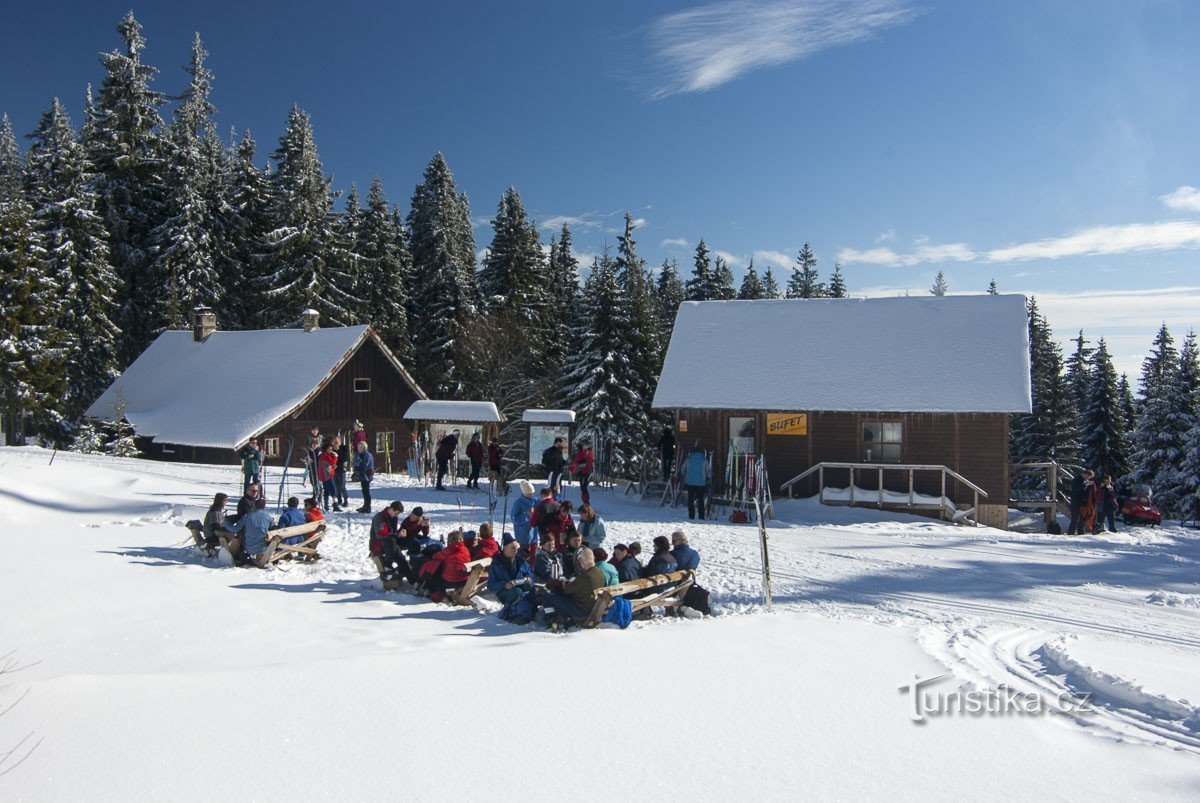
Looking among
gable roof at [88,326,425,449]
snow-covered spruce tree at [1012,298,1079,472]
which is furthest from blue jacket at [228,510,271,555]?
snow-covered spruce tree at [1012,298,1079,472]

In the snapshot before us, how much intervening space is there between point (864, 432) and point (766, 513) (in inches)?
173

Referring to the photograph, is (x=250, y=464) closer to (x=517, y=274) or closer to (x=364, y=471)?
(x=364, y=471)

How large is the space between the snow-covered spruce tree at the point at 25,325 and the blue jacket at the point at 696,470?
2586cm

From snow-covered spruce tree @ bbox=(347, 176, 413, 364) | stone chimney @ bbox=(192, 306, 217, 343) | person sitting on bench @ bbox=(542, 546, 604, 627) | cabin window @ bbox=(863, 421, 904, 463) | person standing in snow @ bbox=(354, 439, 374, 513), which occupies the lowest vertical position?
person sitting on bench @ bbox=(542, 546, 604, 627)

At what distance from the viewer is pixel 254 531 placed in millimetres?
12133

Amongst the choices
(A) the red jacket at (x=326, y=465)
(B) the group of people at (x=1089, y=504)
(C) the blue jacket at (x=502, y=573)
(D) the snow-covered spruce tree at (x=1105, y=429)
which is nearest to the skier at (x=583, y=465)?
(A) the red jacket at (x=326, y=465)

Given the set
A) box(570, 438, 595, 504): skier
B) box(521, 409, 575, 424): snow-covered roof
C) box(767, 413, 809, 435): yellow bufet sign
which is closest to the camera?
box(570, 438, 595, 504): skier

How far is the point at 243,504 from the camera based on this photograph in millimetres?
12805

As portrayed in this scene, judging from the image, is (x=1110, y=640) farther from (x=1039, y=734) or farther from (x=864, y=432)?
(x=864, y=432)

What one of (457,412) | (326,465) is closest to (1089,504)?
(326,465)

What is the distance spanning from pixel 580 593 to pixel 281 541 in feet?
19.1

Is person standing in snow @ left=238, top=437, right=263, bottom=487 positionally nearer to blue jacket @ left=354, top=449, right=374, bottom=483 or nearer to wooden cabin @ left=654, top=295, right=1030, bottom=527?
blue jacket @ left=354, top=449, right=374, bottom=483

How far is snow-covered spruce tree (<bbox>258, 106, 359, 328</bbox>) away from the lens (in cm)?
4044

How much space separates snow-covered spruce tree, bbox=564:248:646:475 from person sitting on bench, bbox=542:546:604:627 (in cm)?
2645
